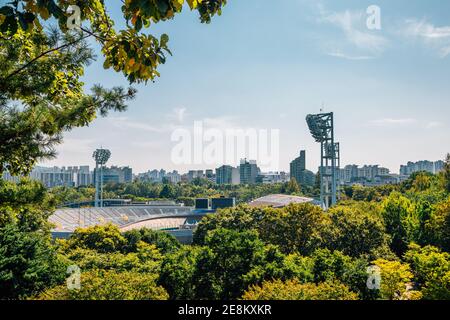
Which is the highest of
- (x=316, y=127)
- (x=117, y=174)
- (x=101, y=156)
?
(x=316, y=127)

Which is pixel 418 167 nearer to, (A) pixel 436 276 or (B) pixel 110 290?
(A) pixel 436 276

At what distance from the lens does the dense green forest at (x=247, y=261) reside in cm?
910

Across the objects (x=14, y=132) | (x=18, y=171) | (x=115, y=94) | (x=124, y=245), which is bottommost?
(x=124, y=245)

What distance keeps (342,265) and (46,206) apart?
1017 cm

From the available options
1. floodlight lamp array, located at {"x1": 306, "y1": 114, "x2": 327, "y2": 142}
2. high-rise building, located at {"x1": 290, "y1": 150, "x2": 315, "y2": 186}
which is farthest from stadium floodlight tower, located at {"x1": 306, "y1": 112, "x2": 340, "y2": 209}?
high-rise building, located at {"x1": 290, "y1": 150, "x2": 315, "y2": 186}

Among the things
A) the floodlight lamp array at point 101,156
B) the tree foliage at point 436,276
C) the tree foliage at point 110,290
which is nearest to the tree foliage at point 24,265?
the tree foliage at point 110,290

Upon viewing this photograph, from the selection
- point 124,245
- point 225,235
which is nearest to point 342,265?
point 225,235

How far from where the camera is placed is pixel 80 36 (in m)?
4.12

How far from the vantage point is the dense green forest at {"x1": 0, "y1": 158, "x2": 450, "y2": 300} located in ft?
29.9

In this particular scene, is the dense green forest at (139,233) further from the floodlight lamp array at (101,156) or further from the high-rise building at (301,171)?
the high-rise building at (301,171)

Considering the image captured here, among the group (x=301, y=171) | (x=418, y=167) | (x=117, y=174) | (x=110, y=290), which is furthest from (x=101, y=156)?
(x=418, y=167)

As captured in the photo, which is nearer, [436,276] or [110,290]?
[110,290]

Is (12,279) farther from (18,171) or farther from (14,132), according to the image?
(14,132)

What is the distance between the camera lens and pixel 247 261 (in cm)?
1197
